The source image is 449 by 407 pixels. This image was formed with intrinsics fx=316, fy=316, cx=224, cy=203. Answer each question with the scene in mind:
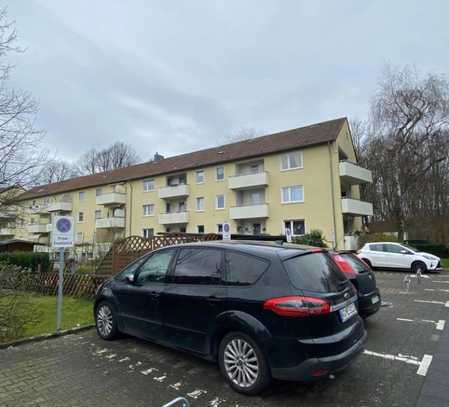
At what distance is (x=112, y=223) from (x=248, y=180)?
17.6m

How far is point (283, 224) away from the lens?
975 inches

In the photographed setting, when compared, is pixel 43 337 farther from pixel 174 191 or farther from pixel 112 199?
pixel 112 199

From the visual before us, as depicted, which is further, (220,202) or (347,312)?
(220,202)

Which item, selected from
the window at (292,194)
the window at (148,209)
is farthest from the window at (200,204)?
the window at (292,194)

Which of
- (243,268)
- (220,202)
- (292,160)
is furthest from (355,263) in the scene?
Result: (220,202)

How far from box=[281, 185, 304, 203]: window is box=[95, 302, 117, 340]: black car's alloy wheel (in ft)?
66.1

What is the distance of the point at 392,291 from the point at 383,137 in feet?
70.4

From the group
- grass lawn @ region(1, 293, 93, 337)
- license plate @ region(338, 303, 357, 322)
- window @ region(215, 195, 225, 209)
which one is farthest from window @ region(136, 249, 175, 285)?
window @ region(215, 195, 225, 209)

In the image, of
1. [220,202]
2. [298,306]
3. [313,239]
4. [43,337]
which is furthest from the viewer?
[220,202]

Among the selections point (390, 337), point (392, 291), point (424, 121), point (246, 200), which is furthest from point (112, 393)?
point (424, 121)

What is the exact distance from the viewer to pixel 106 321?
18.2 feet

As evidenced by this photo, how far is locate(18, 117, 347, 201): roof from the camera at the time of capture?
81.0 feet

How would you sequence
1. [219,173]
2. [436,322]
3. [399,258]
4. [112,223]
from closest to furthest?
[436,322] < [399,258] < [219,173] < [112,223]

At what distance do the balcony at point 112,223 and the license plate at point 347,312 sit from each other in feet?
113
